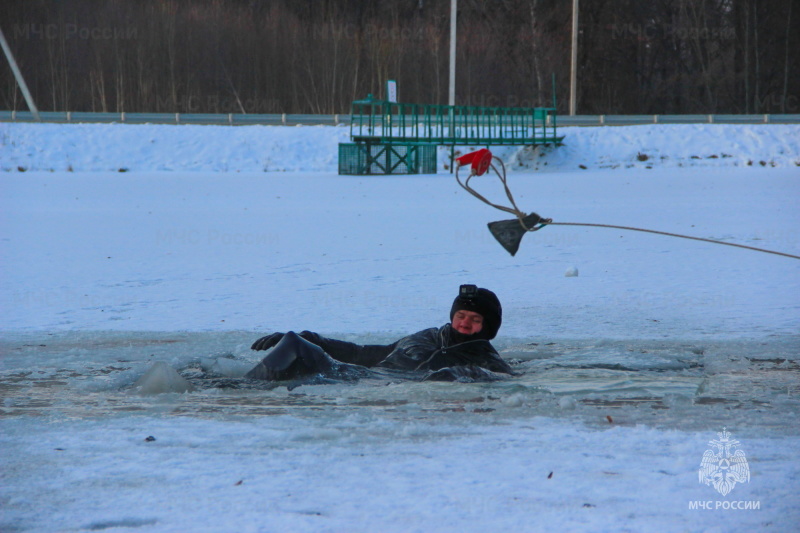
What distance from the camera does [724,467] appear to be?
2.62 m

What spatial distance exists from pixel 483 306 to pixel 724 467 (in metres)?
1.88

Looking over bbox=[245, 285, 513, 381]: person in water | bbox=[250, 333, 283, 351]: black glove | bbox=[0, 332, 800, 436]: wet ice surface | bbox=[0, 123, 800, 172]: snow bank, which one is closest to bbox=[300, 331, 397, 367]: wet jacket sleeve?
bbox=[245, 285, 513, 381]: person in water

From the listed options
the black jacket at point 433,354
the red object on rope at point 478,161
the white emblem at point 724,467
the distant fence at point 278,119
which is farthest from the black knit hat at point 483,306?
the distant fence at point 278,119

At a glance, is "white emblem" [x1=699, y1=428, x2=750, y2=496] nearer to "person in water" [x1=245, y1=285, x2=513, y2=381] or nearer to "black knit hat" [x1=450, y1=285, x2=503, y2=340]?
"person in water" [x1=245, y1=285, x2=513, y2=381]

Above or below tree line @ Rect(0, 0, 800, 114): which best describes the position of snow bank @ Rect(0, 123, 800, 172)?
below

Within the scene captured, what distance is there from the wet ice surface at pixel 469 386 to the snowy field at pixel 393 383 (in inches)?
0.8

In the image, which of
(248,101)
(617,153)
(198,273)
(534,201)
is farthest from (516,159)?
(248,101)

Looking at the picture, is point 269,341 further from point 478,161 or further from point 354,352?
point 478,161

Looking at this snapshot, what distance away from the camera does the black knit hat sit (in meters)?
4.35

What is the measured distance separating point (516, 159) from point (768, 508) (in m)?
23.5

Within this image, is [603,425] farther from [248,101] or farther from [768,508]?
[248,101]

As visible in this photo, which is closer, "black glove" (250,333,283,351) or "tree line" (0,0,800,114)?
"black glove" (250,333,283,351)

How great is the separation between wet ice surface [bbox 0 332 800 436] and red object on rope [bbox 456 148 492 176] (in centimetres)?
93

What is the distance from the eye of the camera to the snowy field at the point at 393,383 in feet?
7.88
